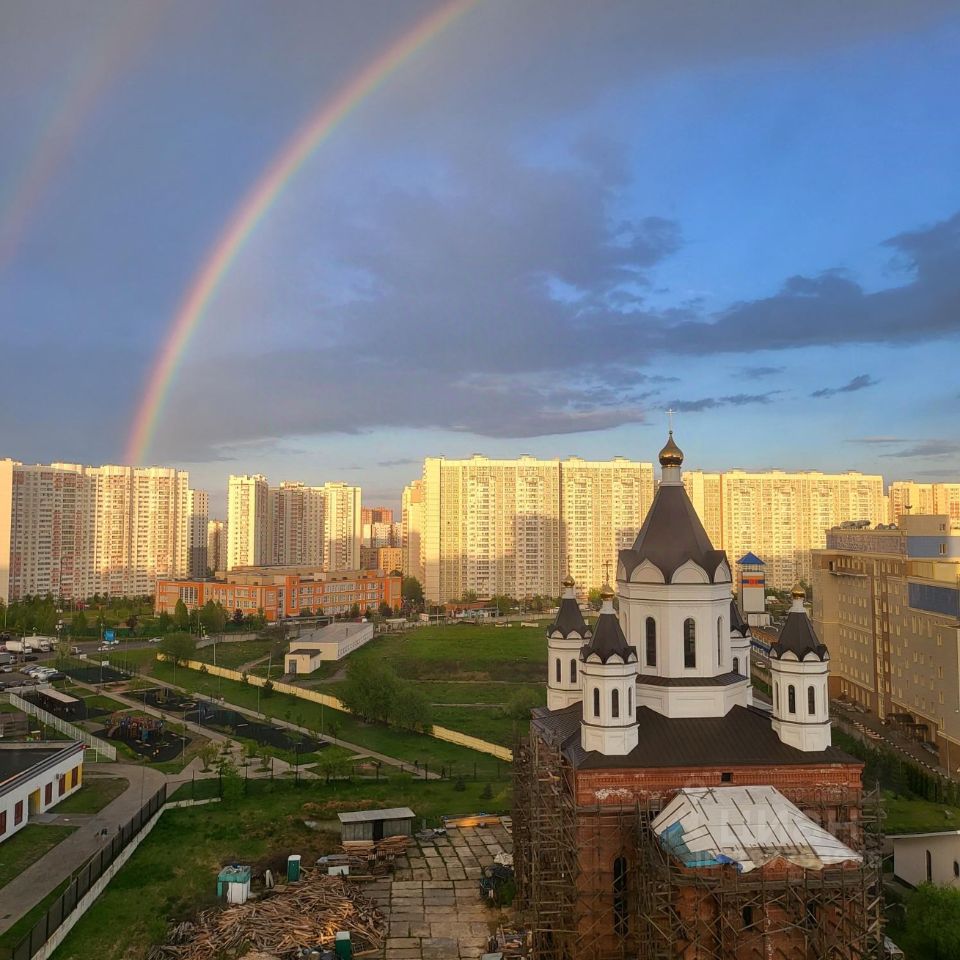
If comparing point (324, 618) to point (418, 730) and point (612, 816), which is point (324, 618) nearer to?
point (418, 730)

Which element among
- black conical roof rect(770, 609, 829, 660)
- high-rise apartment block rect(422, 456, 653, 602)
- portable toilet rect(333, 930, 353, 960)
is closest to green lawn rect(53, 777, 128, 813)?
portable toilet rect(333, 930, 353, 960)

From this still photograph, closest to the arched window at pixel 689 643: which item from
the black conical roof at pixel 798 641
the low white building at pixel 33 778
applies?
the black conical roof at pixel 798 641

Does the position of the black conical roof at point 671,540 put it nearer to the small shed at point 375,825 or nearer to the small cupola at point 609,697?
the small cupola at point 609,697

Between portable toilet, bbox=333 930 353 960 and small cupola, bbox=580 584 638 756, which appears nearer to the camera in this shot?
portable toilet, bbox=333 930 353 960

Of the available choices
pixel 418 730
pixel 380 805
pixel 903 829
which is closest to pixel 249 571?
pixel 418 730

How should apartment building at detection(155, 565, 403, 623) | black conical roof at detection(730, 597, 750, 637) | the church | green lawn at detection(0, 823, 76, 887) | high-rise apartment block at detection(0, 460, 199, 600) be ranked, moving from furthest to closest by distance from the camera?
high-rise apartment block at detection(0, 460, 199, 600) → apartment building at detection(155, 565, 403, 623) → green lawn at detection(0, 823, 76, 887) → black conical roof at detection(730, 597, 750, 637) → the church

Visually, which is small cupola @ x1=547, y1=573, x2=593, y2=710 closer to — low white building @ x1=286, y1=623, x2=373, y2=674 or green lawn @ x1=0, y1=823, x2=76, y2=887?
green lawn @ x1=0, y1=823, x2=76, y2=887

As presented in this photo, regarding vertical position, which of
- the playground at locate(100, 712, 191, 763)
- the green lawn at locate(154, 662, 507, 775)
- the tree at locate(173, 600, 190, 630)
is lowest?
the green lawn at locate(154, 662, 507, 775)
